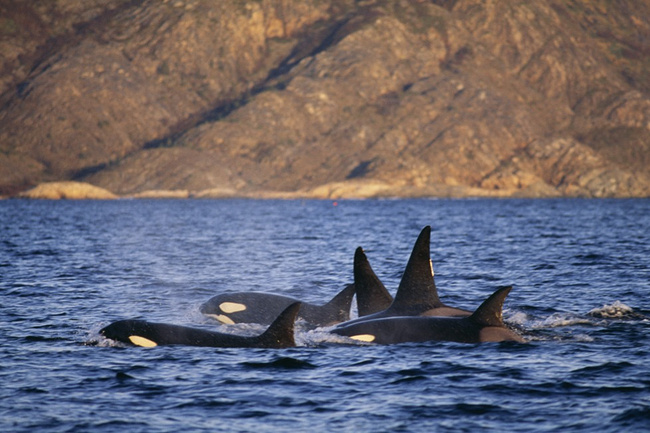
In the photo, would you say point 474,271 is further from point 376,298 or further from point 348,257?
point 376,298

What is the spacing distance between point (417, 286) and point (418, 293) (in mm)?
157

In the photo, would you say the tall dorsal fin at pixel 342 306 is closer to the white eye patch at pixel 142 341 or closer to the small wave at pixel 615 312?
the white eye patch at pixel 142 341

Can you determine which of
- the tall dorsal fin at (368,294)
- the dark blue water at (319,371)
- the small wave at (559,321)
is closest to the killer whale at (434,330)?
the dark blue water at (319,371)

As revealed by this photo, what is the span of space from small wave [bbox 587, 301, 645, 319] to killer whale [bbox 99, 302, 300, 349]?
8.93 meters

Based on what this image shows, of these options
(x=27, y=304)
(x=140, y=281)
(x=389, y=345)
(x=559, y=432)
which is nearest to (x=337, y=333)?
(x=389, y=345)

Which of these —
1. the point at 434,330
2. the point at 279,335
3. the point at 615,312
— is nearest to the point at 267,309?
the point at 279,335

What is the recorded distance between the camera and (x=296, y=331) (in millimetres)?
18656

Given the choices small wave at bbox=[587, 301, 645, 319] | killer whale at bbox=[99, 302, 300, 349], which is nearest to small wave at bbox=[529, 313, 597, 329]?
small wave at bbox=[587, 301, 645, 319]

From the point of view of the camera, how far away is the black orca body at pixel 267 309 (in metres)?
19.8

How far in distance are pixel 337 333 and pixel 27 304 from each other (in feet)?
36.4

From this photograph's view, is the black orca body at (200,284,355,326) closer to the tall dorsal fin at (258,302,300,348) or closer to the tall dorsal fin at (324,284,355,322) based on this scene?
the tall dorsal fin at (324,284,355,322)

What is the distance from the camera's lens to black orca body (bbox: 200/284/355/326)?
19.8 m

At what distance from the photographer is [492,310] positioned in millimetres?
16219

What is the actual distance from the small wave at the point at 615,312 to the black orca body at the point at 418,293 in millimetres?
4950
